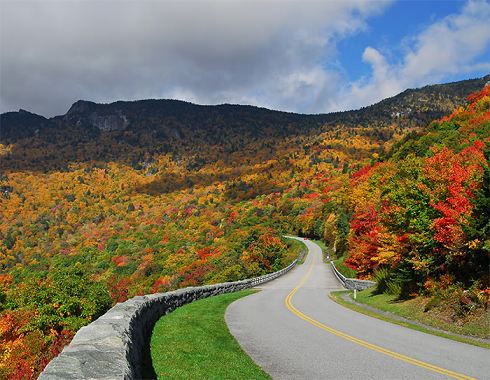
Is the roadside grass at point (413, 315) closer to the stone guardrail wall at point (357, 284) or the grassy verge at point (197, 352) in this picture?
the stone guardrail wall at point (357, 284)

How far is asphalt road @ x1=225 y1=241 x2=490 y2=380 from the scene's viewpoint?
27.4ft

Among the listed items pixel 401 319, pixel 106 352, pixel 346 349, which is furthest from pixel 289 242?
pixel 106 352

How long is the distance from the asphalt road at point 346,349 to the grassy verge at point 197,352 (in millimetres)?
544

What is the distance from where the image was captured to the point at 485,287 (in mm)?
13883

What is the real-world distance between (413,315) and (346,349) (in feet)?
25.7

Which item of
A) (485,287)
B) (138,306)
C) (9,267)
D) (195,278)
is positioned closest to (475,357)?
(485,287)

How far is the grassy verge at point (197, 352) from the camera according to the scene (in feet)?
24.6

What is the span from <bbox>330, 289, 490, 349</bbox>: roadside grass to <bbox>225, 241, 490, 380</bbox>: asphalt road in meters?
0.67

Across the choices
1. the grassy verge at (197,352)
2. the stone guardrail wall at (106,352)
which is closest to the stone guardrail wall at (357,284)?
the grassy verge at (197,352)

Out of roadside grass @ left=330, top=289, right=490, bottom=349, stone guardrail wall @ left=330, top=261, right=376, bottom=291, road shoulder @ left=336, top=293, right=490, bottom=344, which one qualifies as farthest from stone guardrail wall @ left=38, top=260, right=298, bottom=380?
stone guardrail wall @ left=330, top=261, right=376, bottom=291

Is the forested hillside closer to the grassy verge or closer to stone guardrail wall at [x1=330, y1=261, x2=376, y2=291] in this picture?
stone guardrail wall at [x1=330, y1=261, x2=376, y2=291]

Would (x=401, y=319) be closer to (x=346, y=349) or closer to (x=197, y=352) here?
(x=346, y=349)

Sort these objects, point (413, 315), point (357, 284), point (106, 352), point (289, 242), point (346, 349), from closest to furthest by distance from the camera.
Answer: point (106, 352), point (346, 349), point (413, 315), point (357, 284), point (289, 242)

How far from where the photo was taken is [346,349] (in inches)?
412
